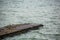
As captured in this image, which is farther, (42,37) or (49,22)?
(49,22)

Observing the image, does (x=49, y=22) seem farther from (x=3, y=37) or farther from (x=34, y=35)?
(x=3, y=37)

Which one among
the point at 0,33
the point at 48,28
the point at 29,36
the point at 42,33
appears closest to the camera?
the point at 0,33

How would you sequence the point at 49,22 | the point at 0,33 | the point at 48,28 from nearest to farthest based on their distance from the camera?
the point at 0,33 → the point at 48,28 → the point at 49,22

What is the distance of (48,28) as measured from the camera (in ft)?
8.63

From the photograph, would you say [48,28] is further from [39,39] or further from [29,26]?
[39,39]

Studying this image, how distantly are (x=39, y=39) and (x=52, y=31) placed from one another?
1.26 ft

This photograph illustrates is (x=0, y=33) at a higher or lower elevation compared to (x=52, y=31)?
higher

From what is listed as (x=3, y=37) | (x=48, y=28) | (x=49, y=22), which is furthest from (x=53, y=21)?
(x=3, y=37)

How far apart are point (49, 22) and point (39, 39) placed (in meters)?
0.85

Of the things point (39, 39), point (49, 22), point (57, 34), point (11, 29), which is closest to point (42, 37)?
point (39, 39)

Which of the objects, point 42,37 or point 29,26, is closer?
point 42,37

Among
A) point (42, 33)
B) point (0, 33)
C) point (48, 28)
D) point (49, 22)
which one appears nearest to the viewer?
point (0, 33)

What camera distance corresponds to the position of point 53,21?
3057 mm

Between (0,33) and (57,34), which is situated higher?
(0,33)
